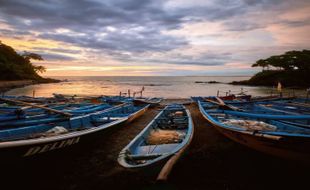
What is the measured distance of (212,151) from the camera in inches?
258

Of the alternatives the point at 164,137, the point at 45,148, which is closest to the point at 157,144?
the point at 164,137

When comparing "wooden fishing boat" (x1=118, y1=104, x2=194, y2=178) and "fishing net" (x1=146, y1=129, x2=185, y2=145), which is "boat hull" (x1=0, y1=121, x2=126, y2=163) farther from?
"fishing net" (x1=146, y1=129, x2=185, y2=145)

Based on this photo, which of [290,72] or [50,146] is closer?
[50,146]

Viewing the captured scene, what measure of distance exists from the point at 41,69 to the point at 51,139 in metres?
95.7

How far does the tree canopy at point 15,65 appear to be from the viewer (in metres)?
60.2

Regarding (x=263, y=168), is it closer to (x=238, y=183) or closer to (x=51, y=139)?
(x=238, y=183)

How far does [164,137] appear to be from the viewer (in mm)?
7301

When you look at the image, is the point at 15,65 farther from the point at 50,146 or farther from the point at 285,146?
the point at 285,146

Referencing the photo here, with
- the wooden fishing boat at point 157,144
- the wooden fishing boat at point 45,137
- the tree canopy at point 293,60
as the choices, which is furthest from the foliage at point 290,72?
the wooden fishing boat at point 45,137

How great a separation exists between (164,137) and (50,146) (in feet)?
12.3

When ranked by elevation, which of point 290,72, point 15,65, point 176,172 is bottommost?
point 176,172

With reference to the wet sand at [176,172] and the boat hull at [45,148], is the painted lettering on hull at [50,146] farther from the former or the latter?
the wet sand at [176,172]

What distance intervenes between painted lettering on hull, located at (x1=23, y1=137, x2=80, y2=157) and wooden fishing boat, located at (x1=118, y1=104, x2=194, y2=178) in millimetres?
1365

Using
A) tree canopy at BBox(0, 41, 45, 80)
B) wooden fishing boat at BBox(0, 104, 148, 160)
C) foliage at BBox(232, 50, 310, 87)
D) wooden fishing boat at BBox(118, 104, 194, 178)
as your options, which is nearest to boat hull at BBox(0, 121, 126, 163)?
wooden fishing boat at BBox(0, 104, 148, 160)
